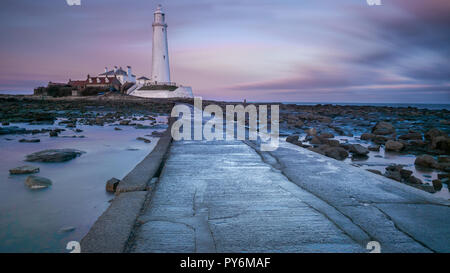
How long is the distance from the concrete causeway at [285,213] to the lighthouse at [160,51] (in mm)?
45556

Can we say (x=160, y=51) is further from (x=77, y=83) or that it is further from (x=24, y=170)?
(x=24, y=170)

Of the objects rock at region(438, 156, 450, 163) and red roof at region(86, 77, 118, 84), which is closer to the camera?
rock at region(438, 156, 450, 163)

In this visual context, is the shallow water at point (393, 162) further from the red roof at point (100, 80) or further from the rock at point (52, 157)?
the red roof at point (100, 80)

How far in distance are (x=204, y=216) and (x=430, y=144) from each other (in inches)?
365

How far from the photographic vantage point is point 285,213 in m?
2.16

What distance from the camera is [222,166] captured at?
3.73 meters

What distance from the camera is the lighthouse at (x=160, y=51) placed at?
45531 mm

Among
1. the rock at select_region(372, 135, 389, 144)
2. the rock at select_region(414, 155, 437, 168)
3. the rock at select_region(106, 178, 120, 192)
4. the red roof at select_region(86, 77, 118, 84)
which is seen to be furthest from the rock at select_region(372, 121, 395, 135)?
the red roof at select_region(86, 77, 118, 84)

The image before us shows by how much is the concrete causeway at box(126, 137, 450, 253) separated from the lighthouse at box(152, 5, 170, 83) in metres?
45.6

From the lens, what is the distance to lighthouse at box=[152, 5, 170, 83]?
45531mm

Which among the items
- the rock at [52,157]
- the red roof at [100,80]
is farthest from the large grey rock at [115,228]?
the red roof at [100,80]

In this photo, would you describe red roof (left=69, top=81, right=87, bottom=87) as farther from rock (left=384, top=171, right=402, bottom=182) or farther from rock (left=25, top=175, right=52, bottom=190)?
rock (left=384, top=171, right=402, bottom=182)

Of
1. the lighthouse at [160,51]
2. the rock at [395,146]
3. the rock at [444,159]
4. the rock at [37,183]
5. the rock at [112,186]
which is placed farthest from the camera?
the lighthouse at [160,51]
